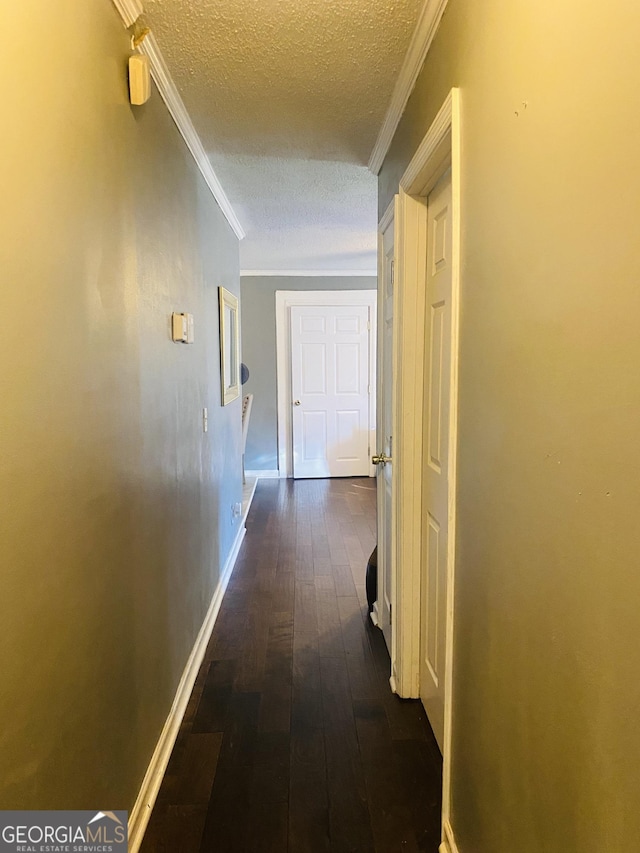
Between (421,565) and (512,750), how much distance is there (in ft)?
3.35

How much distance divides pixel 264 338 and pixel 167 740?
4.62 m

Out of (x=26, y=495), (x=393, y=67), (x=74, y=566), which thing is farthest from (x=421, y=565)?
(x=393, y=67)

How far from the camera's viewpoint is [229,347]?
3.55m

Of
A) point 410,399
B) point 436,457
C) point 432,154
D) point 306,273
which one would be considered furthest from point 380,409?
point 306,273

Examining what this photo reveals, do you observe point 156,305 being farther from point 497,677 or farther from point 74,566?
point 497,677

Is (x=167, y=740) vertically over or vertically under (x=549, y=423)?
under

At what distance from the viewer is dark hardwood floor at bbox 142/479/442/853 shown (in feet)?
4.96

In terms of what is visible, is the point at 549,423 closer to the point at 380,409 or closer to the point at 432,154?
the point at 432,154

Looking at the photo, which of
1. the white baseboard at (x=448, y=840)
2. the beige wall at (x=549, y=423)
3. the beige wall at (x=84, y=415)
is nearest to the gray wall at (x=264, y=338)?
the beige wall at (x=84, y=415)

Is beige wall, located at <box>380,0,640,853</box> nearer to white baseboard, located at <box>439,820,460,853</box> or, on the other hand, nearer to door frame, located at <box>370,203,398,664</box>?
white baseboard, located at <box>439,820,460,853</box>

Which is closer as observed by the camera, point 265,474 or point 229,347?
point 229,347

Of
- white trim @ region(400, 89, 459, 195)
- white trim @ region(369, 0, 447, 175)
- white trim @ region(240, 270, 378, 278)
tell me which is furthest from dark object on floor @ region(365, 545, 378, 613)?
white trim @ region(240, 270, 378, 278)

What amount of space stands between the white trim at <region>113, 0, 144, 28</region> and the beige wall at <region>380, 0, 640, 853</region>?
0.84 meters

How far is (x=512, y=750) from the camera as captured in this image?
100cm
